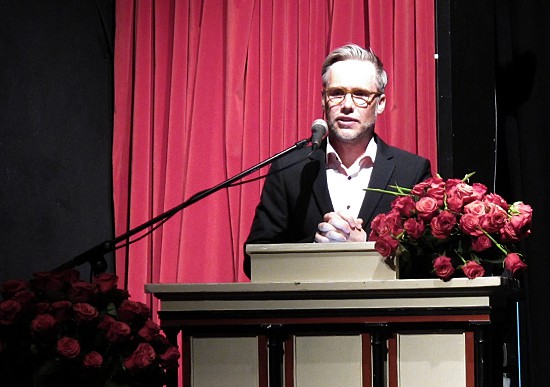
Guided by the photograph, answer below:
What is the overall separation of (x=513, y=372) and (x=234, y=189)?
1.52 m

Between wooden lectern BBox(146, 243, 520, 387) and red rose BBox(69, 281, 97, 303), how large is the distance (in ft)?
0.83

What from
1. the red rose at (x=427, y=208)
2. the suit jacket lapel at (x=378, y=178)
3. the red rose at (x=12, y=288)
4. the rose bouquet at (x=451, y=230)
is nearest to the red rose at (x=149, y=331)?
the red rose at (x=12, y=288)

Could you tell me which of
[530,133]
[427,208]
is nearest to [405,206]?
[427,208]

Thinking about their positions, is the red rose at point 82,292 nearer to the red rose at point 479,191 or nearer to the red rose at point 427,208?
the red rose at point 427,208

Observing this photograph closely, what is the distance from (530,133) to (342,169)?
77 cm

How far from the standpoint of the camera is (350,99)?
12.2 ft

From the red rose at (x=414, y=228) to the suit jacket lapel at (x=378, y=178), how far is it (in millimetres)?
917

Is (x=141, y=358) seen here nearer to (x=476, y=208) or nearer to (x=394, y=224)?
(x=394, y=224)

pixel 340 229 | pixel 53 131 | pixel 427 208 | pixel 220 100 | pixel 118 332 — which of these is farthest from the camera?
pixel 220 100

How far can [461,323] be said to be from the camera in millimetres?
2539

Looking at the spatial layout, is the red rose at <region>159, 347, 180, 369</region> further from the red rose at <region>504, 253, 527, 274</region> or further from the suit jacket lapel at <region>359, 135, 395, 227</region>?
the suit jacket lapel at <region>359, 135, 395, 227</region>

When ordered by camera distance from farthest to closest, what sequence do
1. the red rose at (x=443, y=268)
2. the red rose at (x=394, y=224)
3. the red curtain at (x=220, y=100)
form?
1. the red curtain at (x=220, y=100)
2. the red rose at (x=394, y=224)
3. the red rose at (x=443, y=268)

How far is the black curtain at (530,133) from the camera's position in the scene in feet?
12.8

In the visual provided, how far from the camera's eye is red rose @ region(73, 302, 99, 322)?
2.75 metres
